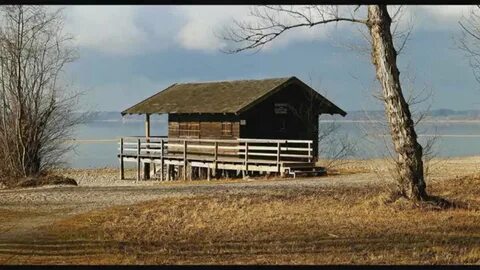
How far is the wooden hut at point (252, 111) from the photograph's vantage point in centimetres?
2975

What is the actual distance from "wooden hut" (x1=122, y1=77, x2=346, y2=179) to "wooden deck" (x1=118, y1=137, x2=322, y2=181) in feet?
2.18

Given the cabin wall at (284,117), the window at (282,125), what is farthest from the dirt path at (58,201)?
the window at (282,125)

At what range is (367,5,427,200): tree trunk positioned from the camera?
13.4 metres

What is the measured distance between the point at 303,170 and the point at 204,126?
7660 mm

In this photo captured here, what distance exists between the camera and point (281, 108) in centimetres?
3061

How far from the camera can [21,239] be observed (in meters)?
10.6

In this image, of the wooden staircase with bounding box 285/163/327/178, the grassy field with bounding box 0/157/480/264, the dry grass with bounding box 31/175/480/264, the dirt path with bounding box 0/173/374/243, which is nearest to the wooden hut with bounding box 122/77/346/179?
the wooden staircase with bounding box 285/163/327/178

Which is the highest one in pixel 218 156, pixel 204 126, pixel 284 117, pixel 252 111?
pixel 252 111

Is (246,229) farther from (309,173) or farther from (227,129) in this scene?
(227,129)

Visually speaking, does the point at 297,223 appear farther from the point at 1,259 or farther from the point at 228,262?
the point at 1,259

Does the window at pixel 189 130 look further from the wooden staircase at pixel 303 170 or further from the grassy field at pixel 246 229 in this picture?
the grassy field at pixel 246 229

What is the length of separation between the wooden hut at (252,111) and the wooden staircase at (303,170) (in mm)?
2174

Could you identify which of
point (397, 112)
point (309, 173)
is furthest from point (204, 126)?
point (397, 112)

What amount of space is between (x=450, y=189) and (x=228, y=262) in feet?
34.4
